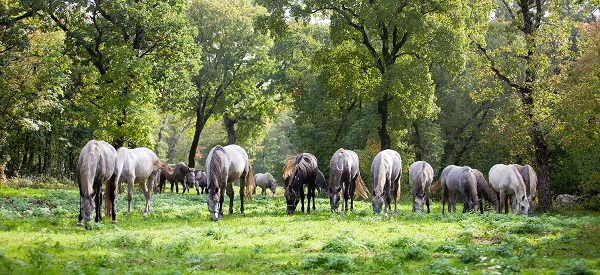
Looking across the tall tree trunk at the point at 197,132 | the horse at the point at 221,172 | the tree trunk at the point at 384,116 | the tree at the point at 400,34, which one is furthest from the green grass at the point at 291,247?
the tall tree trunk at the point at 197,132

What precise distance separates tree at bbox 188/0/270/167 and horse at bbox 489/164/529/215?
25.4m

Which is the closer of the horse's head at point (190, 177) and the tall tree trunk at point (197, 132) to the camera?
the horse's head at point (190, 177)

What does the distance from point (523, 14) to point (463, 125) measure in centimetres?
1581

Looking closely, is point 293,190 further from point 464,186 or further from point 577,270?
point 577,270

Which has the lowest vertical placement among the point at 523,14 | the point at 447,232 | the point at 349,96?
the point at 447,232

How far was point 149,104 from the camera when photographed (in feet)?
91.8

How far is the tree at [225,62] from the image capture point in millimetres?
45188

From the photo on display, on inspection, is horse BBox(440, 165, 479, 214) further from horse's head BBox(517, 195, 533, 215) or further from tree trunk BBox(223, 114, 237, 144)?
tree trunk BBox(223, 114, 237, 144)

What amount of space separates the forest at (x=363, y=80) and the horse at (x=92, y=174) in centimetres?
1169

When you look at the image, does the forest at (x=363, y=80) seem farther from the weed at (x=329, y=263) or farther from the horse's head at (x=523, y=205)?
the weed at (x=329, y=263)

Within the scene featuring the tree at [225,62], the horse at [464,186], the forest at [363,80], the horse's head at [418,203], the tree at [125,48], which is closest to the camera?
the horse's head at [418,203]

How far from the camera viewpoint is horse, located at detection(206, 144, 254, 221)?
56.0ft

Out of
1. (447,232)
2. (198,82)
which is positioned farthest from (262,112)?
(447,232)

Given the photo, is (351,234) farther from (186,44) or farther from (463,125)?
(463,125)
